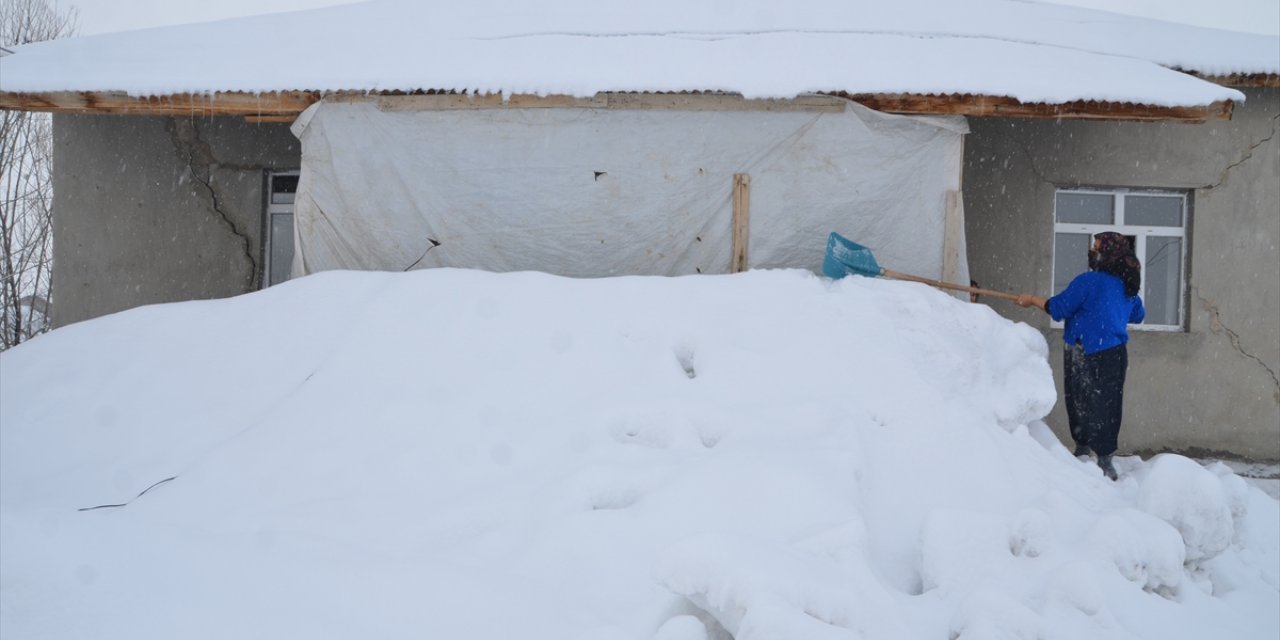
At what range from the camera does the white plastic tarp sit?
599 centimetres

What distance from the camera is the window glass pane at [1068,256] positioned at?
7051mm

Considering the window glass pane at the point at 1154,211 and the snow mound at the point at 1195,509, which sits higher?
the window glass pane at the point at 1154,211

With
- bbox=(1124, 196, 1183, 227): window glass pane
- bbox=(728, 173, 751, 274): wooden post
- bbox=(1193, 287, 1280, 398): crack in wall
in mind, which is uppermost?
bbox=(1124, 196, 1183, 227): window glass pane

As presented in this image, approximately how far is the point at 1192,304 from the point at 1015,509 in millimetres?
4114

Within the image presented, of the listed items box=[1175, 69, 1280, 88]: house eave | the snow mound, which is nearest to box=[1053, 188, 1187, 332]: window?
box=[1175, 69, 1280, 88]: house eave

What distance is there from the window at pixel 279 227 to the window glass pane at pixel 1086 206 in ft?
20.3

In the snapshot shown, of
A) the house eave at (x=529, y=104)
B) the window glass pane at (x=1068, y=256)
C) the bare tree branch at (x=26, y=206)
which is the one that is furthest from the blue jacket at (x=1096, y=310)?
the bare tree branch at (x=26, y=206)

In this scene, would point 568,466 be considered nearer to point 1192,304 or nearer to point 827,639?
point 827,639

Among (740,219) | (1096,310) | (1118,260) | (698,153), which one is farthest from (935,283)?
(698,153)

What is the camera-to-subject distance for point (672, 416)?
396 centimetres

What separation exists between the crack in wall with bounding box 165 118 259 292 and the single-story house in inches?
0.6

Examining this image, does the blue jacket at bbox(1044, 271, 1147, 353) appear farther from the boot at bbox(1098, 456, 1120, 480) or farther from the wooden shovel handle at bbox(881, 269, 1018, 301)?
the boot at bbox(1098, 456, 1120, 480)

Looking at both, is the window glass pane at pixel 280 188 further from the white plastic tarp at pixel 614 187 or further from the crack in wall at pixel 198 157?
the white plastic tarp at pixel 614 187

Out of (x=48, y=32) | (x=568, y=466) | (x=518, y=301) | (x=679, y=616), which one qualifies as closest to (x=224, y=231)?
(x=518, y=301)
